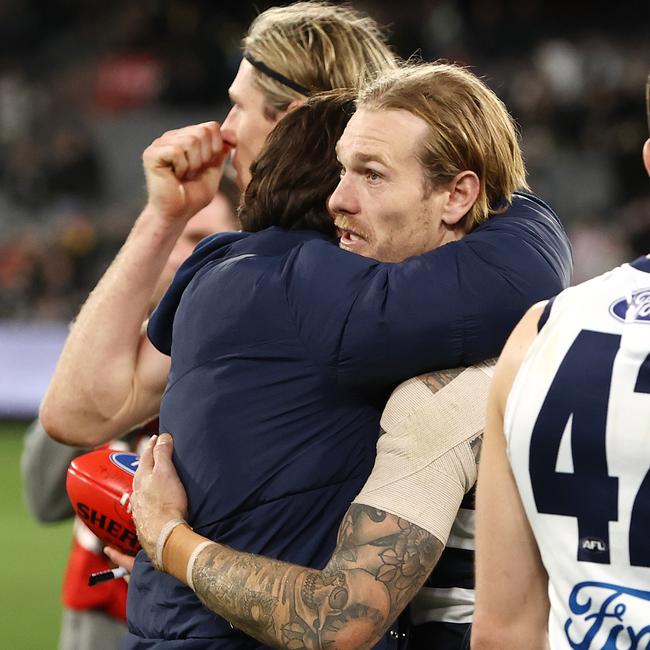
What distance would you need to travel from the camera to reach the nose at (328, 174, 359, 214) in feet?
6.84

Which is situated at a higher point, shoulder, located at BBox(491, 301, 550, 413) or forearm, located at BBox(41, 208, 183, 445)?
shoulder, located at BBox(491, 301, 550, 413)

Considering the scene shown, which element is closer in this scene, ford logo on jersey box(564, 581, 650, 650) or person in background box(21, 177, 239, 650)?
ford logo on jersey box(564, 581, 650, 650)

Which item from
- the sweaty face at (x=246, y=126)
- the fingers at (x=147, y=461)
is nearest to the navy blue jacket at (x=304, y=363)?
Answer: the fingers at (x=147, y=461)

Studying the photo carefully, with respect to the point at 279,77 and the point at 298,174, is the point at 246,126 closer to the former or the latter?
the point at 279,77

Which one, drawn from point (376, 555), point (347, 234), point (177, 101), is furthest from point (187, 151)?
point (177, 101)

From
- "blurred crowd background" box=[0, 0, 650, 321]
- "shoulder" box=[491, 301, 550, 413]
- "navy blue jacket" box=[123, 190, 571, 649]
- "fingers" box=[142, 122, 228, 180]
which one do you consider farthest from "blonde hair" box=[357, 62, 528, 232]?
"blurred crowd background" box=[0, 0, 650, 321]

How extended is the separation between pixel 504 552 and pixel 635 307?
41cm

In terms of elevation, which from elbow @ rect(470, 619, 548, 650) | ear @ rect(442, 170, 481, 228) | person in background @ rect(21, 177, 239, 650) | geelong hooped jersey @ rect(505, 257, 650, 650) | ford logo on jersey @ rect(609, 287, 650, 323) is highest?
ford logo on jersey @ rect(609, 287, 650, 323)

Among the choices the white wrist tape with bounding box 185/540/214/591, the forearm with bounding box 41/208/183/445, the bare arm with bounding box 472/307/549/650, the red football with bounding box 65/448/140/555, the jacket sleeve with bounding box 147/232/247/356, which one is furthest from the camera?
the forearm with bounding box 41/208/183/445

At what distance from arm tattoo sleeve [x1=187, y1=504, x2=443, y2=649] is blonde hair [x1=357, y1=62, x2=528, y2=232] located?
607mm

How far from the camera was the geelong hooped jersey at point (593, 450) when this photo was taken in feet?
5.11

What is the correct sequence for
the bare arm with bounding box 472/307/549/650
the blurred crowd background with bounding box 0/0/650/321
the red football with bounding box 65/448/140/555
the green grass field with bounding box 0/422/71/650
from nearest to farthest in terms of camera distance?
the bare arm with bounding box 472/307/549/650 → the red football with bounding box 65/448/140/555 → the green grass field with bounding box 0/422/71/650 → the blurred crowd background with bounding box 0/0/650/321

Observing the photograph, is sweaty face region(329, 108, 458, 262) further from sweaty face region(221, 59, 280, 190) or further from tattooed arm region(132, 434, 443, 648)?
sweaty face region(221, 59, 280, 190)

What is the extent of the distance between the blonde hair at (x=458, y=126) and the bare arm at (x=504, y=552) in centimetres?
52
